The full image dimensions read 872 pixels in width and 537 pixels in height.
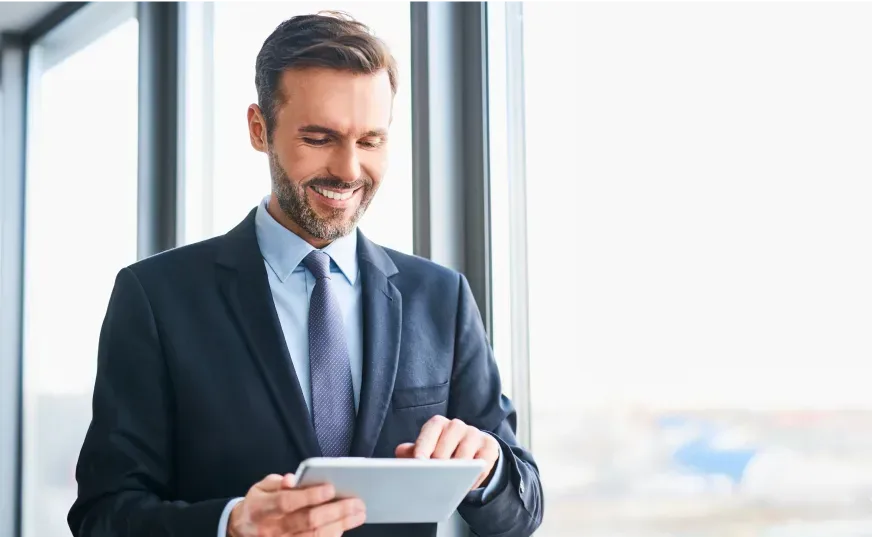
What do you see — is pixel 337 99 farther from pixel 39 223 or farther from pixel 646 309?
pixel 39 223

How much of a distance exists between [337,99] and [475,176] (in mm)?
676

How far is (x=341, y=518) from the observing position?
110 cm

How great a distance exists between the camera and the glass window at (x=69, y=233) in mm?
3271

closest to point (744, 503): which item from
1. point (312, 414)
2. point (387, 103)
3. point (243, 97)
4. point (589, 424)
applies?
point (589, 424)

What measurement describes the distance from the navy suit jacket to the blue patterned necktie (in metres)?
0.03

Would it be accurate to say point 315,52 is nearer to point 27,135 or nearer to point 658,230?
point 658,230

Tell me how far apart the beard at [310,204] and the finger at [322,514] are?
535mm

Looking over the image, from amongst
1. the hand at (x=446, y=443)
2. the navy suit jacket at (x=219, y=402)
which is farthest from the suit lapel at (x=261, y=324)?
the hand at (x=446, y=443)

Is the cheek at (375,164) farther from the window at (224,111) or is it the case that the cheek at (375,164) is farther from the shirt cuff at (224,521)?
the window at (224,111)

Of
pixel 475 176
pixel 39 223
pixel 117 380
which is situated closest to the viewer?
pixel 117 380

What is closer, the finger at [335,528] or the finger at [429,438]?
the finger at [335,528]

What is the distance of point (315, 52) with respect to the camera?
148 cm

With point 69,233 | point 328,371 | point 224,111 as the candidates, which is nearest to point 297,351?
point 328,371

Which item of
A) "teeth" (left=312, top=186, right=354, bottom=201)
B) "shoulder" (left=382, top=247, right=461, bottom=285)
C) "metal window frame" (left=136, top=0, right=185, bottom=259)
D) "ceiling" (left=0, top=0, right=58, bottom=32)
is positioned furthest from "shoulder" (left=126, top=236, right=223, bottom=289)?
"ceiling" (left=0, top=0, right=58, bottom=32)
